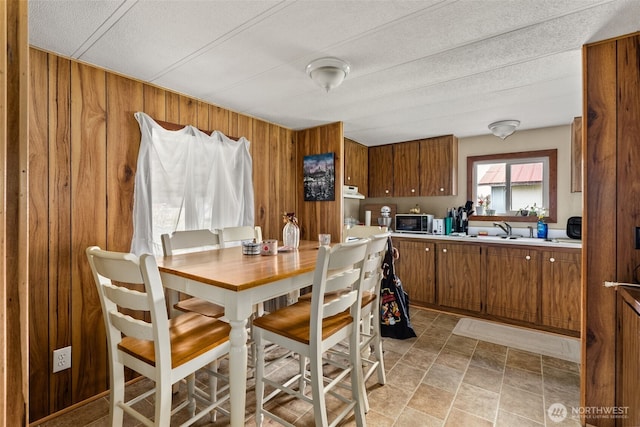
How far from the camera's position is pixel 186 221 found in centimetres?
247

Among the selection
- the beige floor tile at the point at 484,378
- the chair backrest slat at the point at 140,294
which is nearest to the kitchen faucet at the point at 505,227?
the beige floor tile at the point at 484,378

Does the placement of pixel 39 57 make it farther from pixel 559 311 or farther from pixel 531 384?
pixel 559 311

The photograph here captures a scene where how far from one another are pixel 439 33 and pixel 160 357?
6.81ft

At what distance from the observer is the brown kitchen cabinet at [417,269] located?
355 cm

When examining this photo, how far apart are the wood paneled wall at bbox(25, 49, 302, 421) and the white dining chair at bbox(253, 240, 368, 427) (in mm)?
1263

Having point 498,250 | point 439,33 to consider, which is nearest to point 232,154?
point 439,33

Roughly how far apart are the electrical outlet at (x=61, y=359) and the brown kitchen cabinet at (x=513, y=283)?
3661mm

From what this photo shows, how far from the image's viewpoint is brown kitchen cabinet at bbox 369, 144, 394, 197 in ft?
14.2

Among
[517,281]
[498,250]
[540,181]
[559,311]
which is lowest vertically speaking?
[559,311]

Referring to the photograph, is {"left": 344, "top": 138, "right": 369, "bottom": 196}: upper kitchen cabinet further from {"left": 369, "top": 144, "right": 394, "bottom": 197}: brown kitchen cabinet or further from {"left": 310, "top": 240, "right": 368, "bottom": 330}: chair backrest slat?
{"left": 310, "top": 240, "right": 368, "bottom": 330}: chair backrest slat

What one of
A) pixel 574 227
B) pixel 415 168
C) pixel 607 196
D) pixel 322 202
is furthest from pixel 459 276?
pixel 607 196
